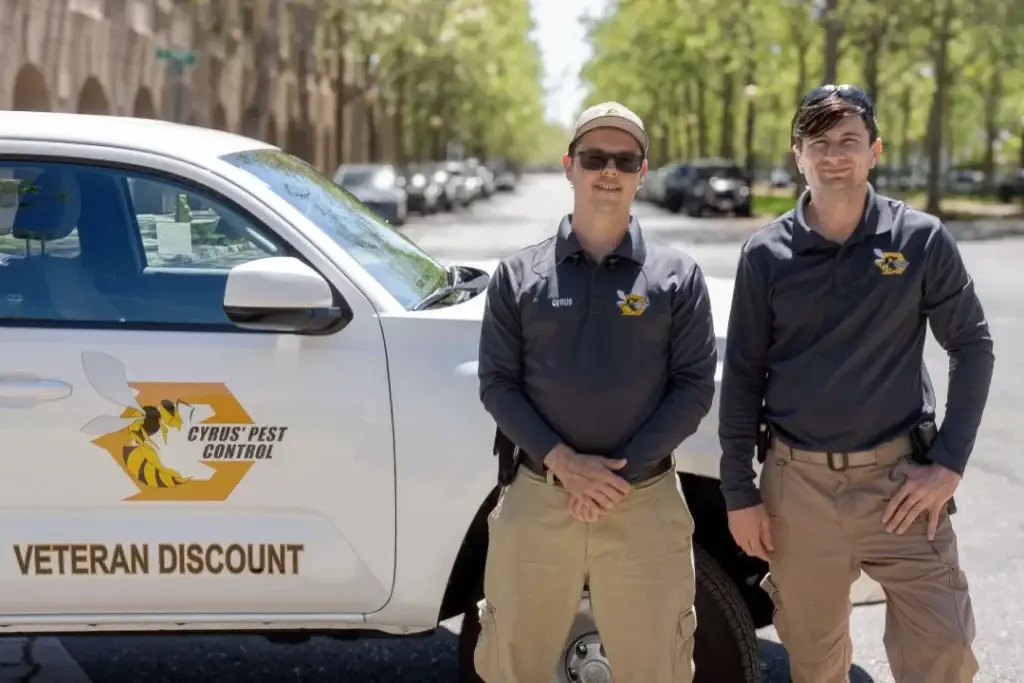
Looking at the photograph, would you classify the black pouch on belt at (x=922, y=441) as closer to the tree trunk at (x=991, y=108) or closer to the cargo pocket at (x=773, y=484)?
the cargo pocket at (x=773, y=484)

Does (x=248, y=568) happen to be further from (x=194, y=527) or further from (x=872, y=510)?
(x=872, y=510)

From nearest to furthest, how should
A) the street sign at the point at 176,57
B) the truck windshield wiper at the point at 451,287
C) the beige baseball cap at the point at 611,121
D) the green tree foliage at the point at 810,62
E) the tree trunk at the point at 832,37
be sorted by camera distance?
the beige baseball cap at the point at 611,121
the truck windshield wiper at the point at 451,287
the street sign at the point at 176,57
the tree trunk at the point at 832,37
the green tree foliage at the point at 810,62

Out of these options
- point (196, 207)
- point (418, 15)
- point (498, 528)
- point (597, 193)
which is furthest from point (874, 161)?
point (418, 15)

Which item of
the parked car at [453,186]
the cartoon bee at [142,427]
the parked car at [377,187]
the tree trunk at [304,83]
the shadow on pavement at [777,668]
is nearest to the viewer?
the cartoon bee at [142,427]

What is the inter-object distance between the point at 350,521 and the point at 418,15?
1410 inches

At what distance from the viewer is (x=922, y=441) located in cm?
312

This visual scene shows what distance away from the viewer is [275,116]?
44219 mm

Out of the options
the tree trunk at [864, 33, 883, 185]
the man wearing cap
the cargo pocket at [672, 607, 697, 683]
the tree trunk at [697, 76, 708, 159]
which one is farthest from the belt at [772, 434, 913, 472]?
the tree trunk at [697, 76, 708, 159]

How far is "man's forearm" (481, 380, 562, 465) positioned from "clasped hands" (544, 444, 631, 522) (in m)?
0.03

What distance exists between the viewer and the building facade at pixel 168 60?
23.6 metres

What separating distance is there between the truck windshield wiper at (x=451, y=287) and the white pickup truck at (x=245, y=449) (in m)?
0.12

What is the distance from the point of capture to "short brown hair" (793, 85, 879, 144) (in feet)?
10.2

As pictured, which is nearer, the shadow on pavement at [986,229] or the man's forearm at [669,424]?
the man's forearm at [669,424]

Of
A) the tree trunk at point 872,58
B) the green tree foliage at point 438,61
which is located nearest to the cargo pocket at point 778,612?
the green tree foliage at point 438,61
